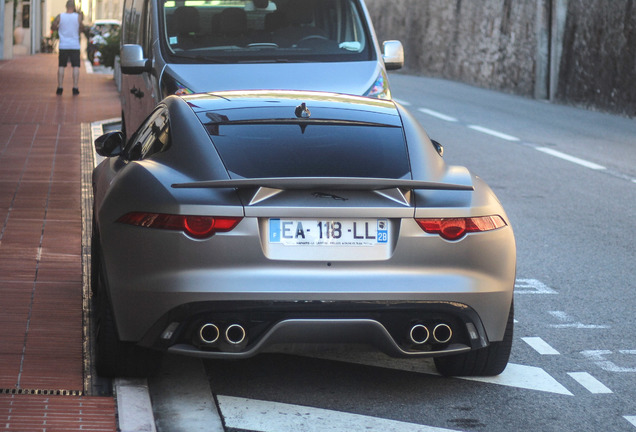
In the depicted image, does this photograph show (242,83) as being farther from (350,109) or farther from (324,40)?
(350,109)

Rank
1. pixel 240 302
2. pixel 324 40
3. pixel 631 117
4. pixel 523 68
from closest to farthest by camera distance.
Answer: pixel 240 302 < pixel 324 40 < pixel 631 117 < pixel 523 68

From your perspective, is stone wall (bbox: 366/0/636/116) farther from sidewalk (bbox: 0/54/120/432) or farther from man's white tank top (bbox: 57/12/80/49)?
sidewalk (bbox: 0/54/120/432)

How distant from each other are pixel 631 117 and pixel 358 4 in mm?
11824

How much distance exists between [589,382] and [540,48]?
2250 centimetres

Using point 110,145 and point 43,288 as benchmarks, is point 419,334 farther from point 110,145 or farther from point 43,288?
point 43,288

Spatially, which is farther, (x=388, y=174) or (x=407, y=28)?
(x=407, y=28)

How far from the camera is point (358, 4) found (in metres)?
11.3

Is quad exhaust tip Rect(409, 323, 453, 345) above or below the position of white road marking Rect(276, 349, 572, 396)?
above

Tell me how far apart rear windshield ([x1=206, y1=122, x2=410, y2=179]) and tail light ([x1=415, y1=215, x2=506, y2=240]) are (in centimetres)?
31

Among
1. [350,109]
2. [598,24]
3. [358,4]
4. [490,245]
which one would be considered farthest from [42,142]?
[598,24]

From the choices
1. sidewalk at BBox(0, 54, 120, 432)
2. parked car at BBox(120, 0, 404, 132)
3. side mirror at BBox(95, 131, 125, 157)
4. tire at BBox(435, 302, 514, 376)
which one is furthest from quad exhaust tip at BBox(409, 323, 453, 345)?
parked car at BBox(120, 0, 404, 132)

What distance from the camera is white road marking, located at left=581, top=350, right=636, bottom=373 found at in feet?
19.6

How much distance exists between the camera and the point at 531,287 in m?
7.84

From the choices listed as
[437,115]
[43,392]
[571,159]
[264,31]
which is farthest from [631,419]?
[437,115]
